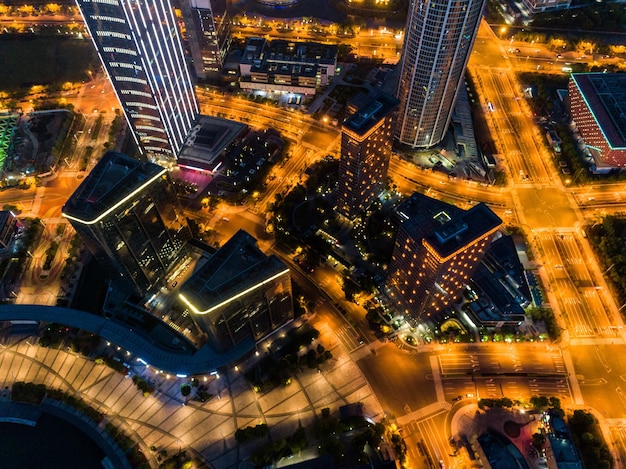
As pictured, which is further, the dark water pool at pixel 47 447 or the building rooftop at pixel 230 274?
the dark water pool at pixel 47 447

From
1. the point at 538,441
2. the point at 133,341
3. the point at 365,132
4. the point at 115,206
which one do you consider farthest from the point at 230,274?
the point at 538,441

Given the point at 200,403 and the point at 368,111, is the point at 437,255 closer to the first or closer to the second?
the point at 368,111

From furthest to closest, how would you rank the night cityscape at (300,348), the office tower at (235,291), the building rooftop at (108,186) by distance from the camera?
the night cityscape at (300,348) → the building rooftop at (108,186) → the office tower at (235,291)

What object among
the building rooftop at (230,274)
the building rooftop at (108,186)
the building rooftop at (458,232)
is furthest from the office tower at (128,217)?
the building rooftop at (458,232)

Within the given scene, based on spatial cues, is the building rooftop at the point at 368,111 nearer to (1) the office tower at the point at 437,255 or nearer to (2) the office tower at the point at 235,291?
(1) the office tower at the point at 437,255

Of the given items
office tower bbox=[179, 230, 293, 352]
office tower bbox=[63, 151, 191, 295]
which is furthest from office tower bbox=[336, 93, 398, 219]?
office tower bbox=[63, 151, 191, 295]

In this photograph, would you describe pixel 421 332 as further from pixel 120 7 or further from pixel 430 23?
pixel 120 7
